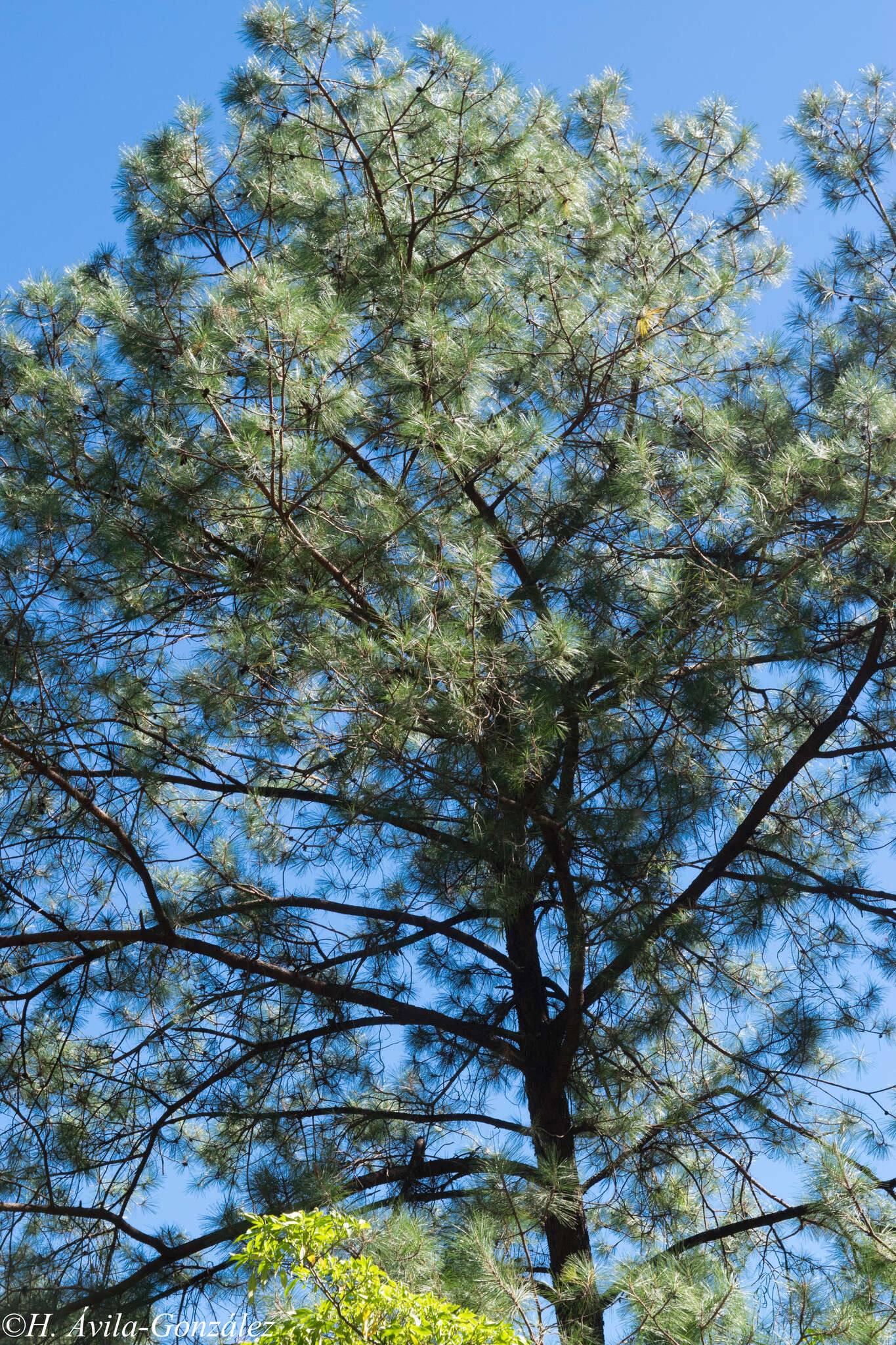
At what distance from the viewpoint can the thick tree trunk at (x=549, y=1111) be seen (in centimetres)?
403

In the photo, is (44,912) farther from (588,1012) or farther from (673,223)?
(673,223)

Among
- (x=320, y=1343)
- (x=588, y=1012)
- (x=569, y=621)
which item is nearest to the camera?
(x=320, y=1343)

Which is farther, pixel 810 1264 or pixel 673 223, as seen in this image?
pixel 673 223

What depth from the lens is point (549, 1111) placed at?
4.89 m

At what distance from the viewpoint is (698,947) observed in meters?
5.37

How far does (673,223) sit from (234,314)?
2.71 metres

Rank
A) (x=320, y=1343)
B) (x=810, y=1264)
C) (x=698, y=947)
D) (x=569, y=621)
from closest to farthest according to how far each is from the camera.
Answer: (x=320, y=1343) < (x=569, y=621) < (x=810, y=1264) < (x=698, y=947)

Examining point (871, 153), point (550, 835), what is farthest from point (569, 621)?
point (871, 153)

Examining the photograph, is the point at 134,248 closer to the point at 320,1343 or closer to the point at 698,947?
the point at 698,947

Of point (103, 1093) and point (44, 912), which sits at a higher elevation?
point (44, 912)

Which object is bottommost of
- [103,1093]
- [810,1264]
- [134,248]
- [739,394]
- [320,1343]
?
[320,1343]

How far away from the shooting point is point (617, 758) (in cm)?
490

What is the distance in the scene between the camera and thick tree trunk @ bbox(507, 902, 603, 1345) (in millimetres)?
4031

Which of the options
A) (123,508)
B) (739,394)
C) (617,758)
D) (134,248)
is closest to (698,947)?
(617,758)
